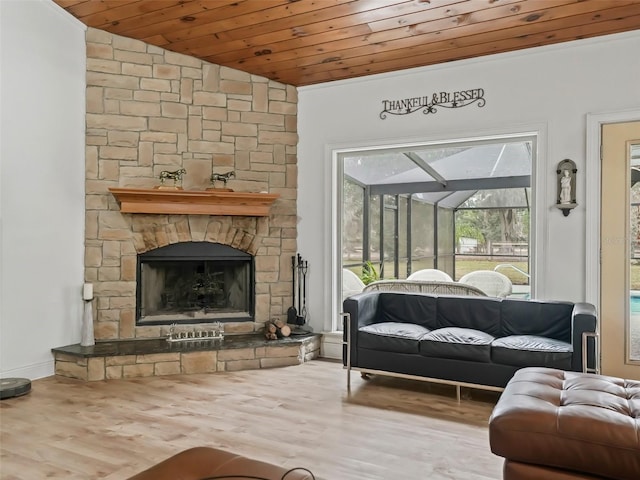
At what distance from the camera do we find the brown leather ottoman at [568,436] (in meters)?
1.71

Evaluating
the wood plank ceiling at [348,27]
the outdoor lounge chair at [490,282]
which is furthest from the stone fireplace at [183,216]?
the outdoor lounge chair at [490,282]

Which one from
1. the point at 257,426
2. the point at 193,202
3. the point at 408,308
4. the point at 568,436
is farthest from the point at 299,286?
A: the point at 568,436

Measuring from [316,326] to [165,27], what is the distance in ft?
9.88

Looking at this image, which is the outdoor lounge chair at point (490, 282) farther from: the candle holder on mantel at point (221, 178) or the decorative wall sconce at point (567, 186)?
the candle holder on mantel at point (221, 178)

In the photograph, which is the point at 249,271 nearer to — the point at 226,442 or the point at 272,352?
the point at 272,352

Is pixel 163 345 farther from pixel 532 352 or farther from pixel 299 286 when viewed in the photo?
pixel 532 352

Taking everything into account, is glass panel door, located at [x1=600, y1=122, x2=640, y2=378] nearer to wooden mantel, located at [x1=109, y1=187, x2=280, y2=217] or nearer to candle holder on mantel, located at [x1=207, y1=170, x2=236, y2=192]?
wooden mantel, located at [x1=109, y1=187, x2=280, y2=217]

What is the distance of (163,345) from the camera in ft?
13.3

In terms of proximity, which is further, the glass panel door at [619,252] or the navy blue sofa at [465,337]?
the glass panel door at [619,252]

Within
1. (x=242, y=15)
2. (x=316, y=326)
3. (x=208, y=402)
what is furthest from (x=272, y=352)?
(x=242, y=15)

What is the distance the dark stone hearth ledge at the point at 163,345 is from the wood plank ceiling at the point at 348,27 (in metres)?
2.52

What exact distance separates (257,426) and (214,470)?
1387 millimetres

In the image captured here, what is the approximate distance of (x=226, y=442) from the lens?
8.48 feet

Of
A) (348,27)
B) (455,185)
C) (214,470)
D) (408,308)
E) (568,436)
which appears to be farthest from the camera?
(455,185)
